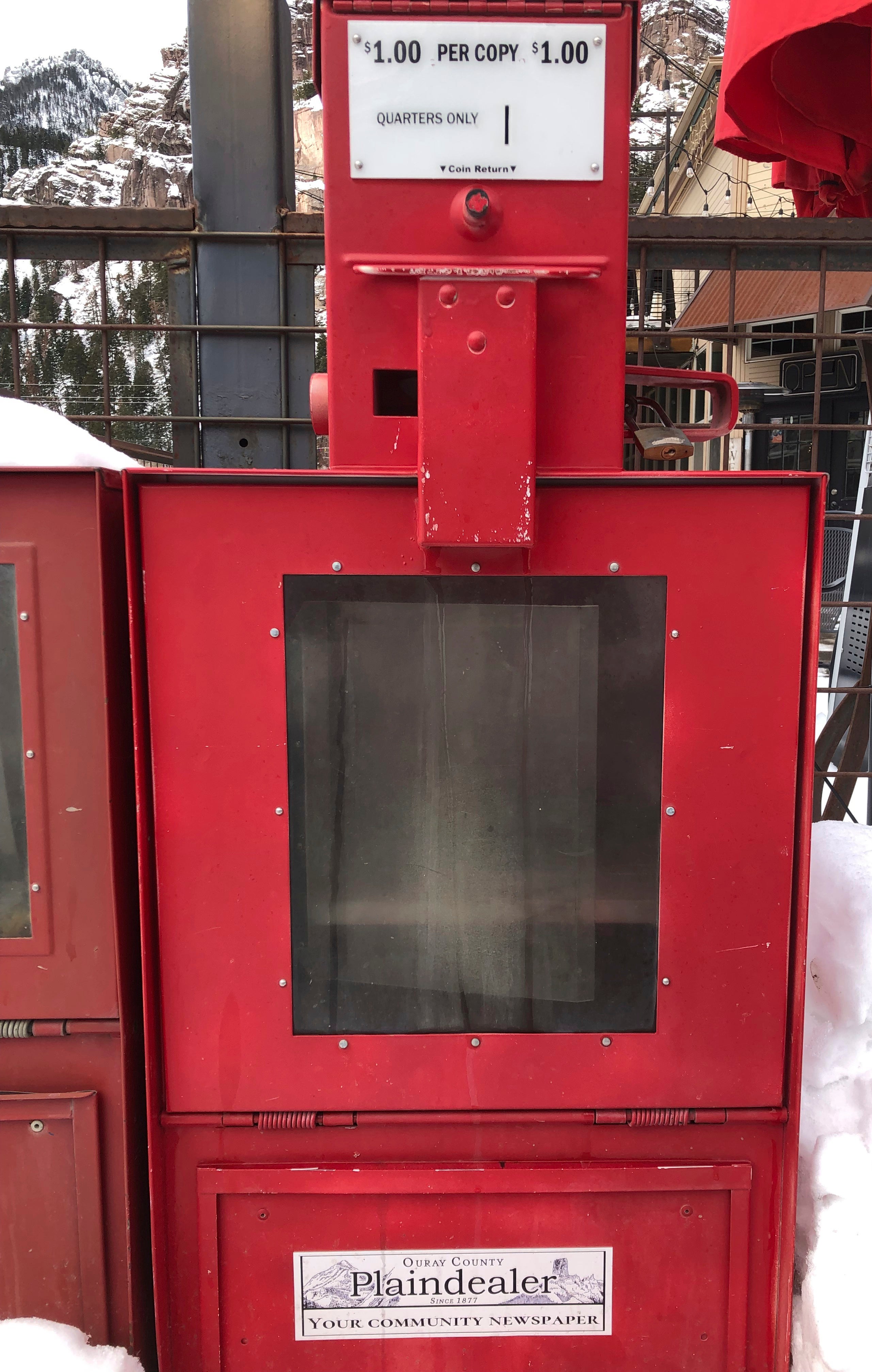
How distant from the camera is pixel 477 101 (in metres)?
1.45

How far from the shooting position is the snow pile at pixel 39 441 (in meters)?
1.55

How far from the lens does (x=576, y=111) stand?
1.46 metres

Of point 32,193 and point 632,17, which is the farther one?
point 32,193

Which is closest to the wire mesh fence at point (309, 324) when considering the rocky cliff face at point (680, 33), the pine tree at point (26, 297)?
the pine tree at point (26, 297)

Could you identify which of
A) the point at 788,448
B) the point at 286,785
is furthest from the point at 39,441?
the point at 788,448

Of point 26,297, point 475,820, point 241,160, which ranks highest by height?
point 26,297

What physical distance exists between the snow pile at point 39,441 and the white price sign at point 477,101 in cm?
68

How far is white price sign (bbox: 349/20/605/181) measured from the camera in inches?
56.9

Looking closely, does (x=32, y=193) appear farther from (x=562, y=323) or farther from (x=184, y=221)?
(x=562, y=323)

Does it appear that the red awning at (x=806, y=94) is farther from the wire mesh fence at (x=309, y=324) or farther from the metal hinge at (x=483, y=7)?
the metal hinge at (x=483, y=7)

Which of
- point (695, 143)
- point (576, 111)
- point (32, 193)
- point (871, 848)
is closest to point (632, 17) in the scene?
point (576, 111)

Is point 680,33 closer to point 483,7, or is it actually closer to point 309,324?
point 309,324

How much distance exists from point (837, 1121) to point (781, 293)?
4.66 metres

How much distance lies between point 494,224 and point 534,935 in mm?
1240
